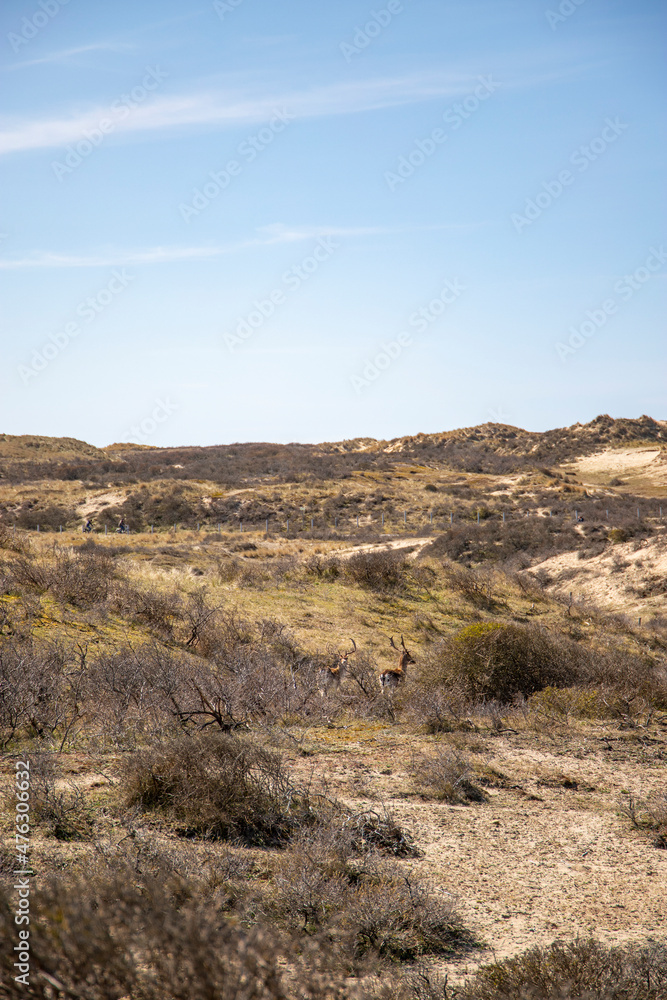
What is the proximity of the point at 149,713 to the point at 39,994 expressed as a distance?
5.64m

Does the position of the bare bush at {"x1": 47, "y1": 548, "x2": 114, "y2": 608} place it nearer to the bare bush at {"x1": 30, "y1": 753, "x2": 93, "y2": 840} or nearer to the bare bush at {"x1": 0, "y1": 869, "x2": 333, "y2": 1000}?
the bare bush at {"x1": 30, "y1": 753, "x2": 93, "y2": 840}

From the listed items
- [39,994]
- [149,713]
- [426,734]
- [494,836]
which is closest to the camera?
[39,994]

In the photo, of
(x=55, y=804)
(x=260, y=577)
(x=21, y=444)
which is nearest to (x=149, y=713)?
(x=55, y=804)

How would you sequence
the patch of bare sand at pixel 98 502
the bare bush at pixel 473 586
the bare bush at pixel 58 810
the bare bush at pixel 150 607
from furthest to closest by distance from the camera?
the patch of bare sand at pixel 98 502, the bare bush at pixel 473 586, the bare bush at pixel 150 607, the bare bush at pixel 58 810

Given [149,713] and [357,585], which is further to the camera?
[357,585]

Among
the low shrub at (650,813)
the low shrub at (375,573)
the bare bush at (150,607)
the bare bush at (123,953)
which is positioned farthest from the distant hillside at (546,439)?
the bare bush at (123,953)

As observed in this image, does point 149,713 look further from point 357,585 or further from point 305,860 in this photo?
point 357,585

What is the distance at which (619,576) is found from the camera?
81.1 ft

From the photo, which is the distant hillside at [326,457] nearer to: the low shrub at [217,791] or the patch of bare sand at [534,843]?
the patch of bare sand at [534,843]

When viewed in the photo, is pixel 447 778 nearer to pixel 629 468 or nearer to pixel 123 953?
pixel 123 953

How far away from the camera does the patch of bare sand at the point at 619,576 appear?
23047mm

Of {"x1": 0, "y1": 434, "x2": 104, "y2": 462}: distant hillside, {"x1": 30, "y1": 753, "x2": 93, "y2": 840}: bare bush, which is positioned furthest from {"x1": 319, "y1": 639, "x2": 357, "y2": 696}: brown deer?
{"x1": 0, "y1": 434, "x2": 104, "y2": 462}: distant hillside

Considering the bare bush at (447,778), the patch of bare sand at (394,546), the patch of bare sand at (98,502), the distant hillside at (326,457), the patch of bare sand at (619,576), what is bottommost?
the patch of bare sand at (619,576)

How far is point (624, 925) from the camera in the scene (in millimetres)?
4270
